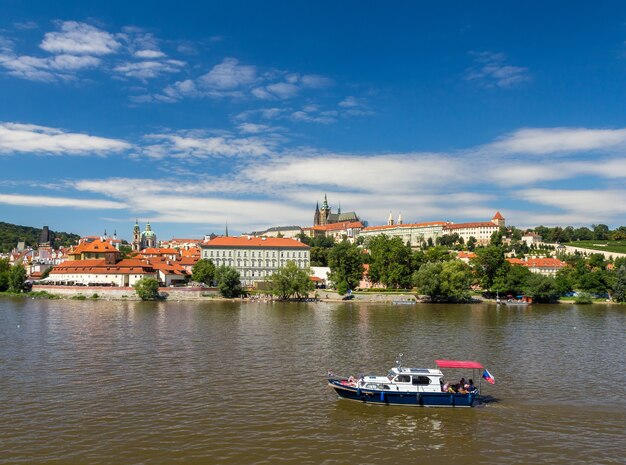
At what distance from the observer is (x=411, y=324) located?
64.1 m

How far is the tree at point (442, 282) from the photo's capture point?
10256 cm

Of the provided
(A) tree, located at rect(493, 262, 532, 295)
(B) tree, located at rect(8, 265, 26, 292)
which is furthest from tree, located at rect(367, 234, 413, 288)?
(B) tree, located at rect(8, 265, 26, 292)

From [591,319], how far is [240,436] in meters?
63.6

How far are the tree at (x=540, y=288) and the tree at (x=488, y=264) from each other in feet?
24.7

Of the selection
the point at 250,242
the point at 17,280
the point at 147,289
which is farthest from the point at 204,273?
the point at 17,280

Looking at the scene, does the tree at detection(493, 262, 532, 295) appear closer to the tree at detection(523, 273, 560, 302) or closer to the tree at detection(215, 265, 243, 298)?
the tree at detection(523, 273, 560, 302)

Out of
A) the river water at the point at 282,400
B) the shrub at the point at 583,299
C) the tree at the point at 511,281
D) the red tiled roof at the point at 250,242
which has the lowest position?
the shrub at the point at 583,299

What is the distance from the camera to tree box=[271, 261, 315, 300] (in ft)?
346

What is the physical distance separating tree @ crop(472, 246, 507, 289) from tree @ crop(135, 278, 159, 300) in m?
65.9

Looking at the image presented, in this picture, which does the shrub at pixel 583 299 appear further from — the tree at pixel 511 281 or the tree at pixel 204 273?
the tree at pixel 204 273

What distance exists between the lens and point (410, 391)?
28.7 m

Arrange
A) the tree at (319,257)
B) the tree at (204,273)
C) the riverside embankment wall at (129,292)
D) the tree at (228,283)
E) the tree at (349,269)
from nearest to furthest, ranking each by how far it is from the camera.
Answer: the riverside embankment wall at (129,292) < the tree at (228,283) < the tree at (349,269) < the tree at (204,273) < the tree at (319,257)

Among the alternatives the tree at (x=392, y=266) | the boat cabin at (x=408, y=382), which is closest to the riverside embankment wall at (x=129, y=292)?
the tree at (x=392, y=266)

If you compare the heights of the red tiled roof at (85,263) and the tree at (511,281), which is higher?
the red tiled roof at (85,263)
